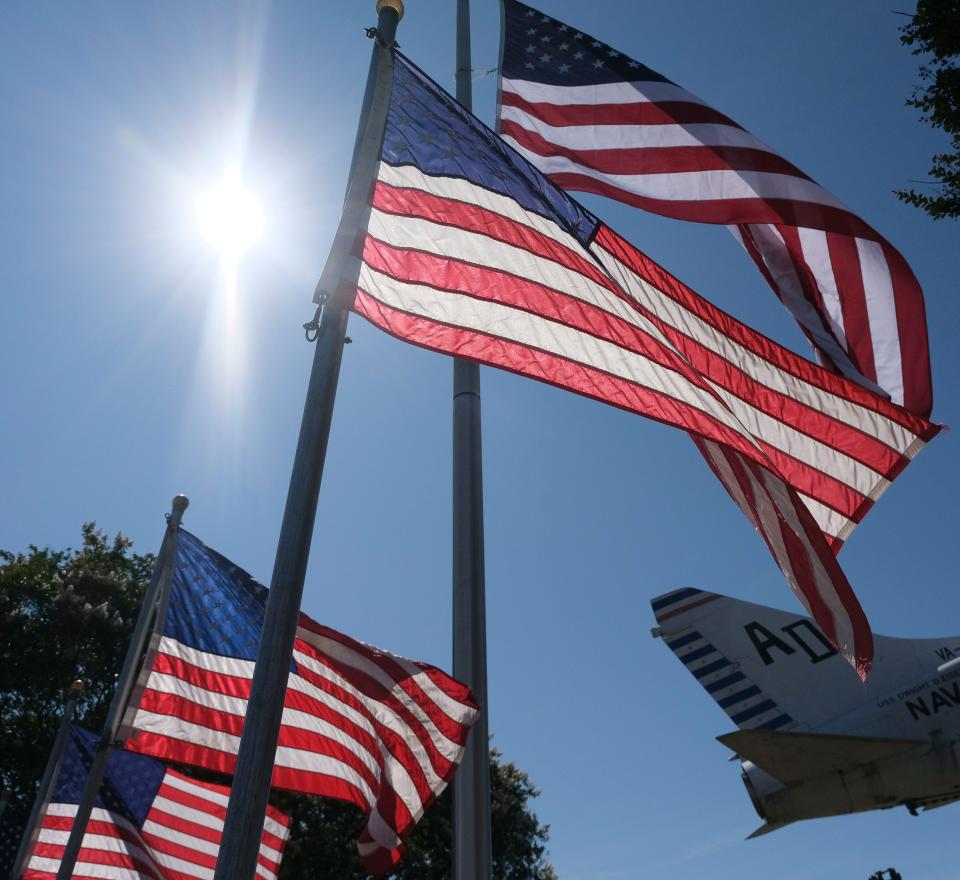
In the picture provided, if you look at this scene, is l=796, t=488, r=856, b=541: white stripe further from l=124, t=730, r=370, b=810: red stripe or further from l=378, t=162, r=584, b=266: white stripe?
l=124, t=730, r=370, b=810: red stripe

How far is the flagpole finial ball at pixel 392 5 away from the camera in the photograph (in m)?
5.11

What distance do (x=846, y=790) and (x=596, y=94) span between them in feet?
61.0

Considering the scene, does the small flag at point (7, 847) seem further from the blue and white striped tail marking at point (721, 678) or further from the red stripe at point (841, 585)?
the blue and white striped tail marking at point (721, 678)

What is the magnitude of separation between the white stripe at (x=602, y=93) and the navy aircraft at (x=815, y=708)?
14.4 meters

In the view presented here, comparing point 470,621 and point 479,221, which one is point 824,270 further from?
point 470,621

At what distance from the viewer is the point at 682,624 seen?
77.5ft

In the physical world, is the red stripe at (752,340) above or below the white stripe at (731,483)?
above

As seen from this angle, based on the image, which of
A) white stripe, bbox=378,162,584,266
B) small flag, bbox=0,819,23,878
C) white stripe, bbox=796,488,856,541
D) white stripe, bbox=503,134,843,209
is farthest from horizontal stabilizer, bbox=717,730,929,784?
white stripe, bbox=378,162,584,266

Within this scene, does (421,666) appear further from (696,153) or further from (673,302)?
(696,153)

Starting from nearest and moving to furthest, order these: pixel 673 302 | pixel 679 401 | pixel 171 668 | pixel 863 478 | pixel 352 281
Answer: pixel 352 281 < pixel 679 401 < pixel 673 302 < pixel 863 478 < pixel 171 668

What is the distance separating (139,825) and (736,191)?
8.79m

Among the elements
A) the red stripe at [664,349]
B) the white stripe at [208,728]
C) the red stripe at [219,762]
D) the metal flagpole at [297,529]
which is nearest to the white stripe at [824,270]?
the red stripe at [664,349]

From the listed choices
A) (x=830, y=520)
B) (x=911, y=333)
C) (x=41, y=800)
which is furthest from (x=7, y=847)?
Answer: (x=911, y=333)

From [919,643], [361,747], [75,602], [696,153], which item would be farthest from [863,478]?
[75,602]
